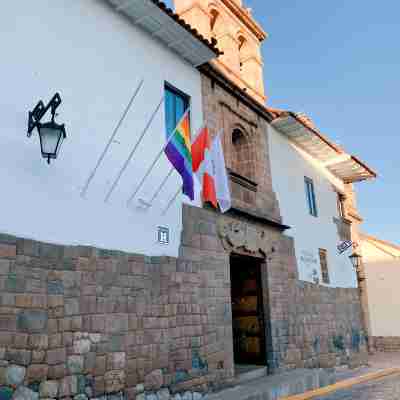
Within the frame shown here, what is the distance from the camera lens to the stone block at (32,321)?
179 inches

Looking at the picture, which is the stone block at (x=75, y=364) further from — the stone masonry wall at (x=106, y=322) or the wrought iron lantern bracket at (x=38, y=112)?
Answer: the wrought iron lantern bracket at (x=38, y=112)

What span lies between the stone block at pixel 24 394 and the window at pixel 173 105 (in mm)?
4442

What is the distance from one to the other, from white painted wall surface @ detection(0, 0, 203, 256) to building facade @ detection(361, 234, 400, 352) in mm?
14637

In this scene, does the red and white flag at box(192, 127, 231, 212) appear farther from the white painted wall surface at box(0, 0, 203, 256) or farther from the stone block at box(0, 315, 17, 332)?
the stone block at box(0, 315, 17, 332)

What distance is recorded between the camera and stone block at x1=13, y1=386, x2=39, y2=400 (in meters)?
4.33

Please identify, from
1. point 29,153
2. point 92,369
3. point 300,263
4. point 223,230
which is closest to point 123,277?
point 92,369

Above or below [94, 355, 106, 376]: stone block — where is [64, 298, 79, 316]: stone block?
above

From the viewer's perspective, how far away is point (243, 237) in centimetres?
854

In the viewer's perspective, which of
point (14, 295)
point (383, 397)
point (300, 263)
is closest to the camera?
point (14, 295)

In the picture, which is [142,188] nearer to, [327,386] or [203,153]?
[203,153]

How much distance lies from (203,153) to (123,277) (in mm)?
2252

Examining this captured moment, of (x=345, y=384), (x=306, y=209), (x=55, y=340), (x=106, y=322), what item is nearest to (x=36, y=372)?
(x=55, y=340)

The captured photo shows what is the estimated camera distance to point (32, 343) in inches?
181

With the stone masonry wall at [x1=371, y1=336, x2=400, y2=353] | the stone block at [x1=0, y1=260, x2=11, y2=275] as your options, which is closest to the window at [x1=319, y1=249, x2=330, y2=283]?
the stone masonry wall at [x1=371, y1=336, x2=400, y2=353]
